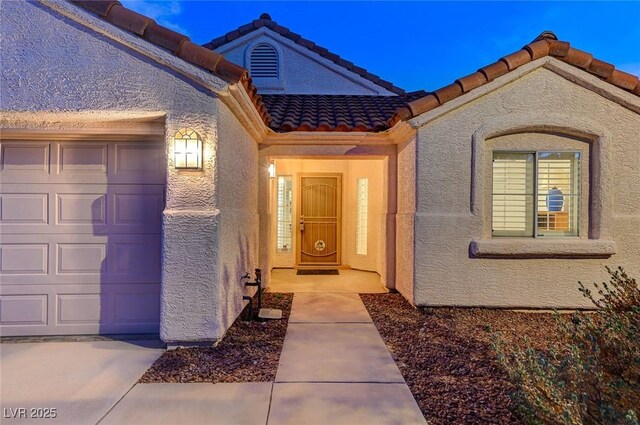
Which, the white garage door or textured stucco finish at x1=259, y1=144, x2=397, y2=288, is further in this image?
textured stucco finish at x1=259, y1=144, x2=397, y2=288

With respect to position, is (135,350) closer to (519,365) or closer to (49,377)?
(49,377)

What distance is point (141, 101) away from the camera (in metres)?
4.40

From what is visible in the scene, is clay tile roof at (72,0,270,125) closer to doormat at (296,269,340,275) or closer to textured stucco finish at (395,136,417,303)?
textured stucco finish at (395,136,417,303)

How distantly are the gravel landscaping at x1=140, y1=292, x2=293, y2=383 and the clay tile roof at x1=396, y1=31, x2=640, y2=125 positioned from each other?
14.0 feet

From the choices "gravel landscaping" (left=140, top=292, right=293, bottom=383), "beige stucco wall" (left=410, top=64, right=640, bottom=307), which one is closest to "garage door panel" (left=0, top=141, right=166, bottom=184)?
"gravel landscaping" (left=140, top=292, right=293, bottom=383)

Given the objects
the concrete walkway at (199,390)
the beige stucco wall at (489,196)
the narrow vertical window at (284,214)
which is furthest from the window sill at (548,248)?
the narrow vertical window at (284,214)

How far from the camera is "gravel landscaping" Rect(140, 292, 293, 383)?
12.2 ft

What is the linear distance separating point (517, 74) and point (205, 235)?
5696 millimetres

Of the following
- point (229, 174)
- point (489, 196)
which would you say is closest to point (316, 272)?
point (489, 196)

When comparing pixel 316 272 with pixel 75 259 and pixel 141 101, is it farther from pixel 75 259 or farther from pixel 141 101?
pixel 141 101

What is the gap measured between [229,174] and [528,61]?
530cm

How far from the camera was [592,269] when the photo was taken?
19.6 ft

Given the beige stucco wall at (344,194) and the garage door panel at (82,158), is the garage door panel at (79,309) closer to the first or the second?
the garage door panel at (82,158)

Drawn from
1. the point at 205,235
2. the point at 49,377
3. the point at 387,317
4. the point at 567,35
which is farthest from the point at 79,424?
the point at 567,35
